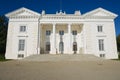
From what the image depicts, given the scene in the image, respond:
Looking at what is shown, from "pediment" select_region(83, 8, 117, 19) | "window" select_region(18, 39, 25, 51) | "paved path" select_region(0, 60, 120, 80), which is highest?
"pediment" select_region(83, 8, 117, 19)

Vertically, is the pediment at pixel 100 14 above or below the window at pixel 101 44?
above

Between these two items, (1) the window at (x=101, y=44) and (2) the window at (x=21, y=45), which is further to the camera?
(1) the window at (x=101, y=44)

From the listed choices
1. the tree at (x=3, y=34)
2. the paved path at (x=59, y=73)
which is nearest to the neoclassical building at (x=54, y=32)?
the tree at (x=3, y=34)

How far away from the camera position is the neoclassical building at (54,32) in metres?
26.3

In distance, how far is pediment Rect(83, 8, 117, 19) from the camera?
27.6m

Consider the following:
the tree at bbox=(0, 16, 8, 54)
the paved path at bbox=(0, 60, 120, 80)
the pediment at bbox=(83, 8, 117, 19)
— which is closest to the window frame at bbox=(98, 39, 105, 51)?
the pediment at bbox=(83, 8, 117, 19)

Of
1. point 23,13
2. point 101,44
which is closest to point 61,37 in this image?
point 101,44

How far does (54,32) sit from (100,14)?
1063cm

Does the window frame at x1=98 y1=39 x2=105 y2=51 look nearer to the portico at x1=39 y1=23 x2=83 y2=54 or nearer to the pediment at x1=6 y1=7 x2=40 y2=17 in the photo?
the portico at x1=39 y1=23 x2=83 y2=54

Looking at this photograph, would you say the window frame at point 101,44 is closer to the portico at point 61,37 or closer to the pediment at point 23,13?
the portico at point 61,37

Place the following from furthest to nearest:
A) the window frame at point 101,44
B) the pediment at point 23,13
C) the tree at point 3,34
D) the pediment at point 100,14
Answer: the tree at point 3,34
the pediment at point 100,14
the pediment at point 23,13
the window frame at point 101,44

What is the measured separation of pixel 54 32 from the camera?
2770 centimetres

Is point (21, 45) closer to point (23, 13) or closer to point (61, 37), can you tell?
point (23, 13)

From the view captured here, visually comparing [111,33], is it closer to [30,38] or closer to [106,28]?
[106,28]
